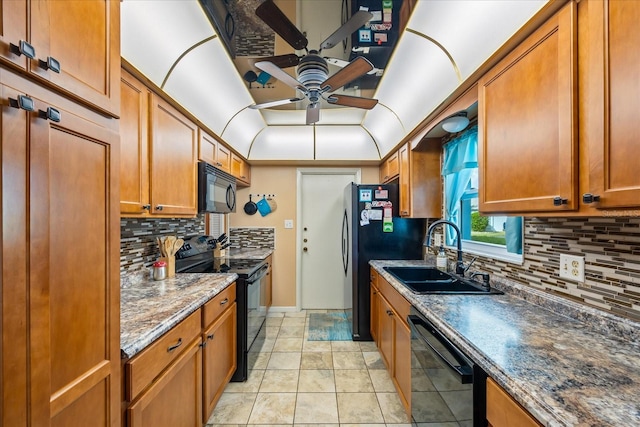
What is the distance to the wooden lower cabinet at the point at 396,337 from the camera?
170 centimetres

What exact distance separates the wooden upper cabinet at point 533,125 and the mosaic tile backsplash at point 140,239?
2.19 metres

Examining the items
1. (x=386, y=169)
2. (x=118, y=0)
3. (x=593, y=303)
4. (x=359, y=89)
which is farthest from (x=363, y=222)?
(x=118, y=0)

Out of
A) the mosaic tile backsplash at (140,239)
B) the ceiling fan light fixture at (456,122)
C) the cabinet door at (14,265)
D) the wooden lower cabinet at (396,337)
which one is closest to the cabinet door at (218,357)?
the mosaic tile backsplash at (140,239)

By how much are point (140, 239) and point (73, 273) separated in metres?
1.36

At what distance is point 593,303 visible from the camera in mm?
1154

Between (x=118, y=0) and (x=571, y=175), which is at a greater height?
(x=118, y=0)

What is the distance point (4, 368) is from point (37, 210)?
0.34 meters

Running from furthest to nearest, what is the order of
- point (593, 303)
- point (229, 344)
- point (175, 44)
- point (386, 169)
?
point (386, 169) < point (229, 344) < point (175, 44) < point (593, 303)

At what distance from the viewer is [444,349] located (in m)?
1.12

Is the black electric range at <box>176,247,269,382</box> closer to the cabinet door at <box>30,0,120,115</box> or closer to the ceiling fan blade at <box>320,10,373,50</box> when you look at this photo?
the cabinet door at <box>30,0,120,115</box>

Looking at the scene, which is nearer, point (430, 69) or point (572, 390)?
point (572, 390)

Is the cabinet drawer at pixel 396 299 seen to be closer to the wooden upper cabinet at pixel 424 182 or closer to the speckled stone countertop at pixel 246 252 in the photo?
the wooden upper cabinet at pixel 424 182

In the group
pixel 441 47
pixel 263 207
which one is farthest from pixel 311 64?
pixel 263 207

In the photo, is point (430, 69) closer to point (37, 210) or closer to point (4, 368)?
point (37, 210)
